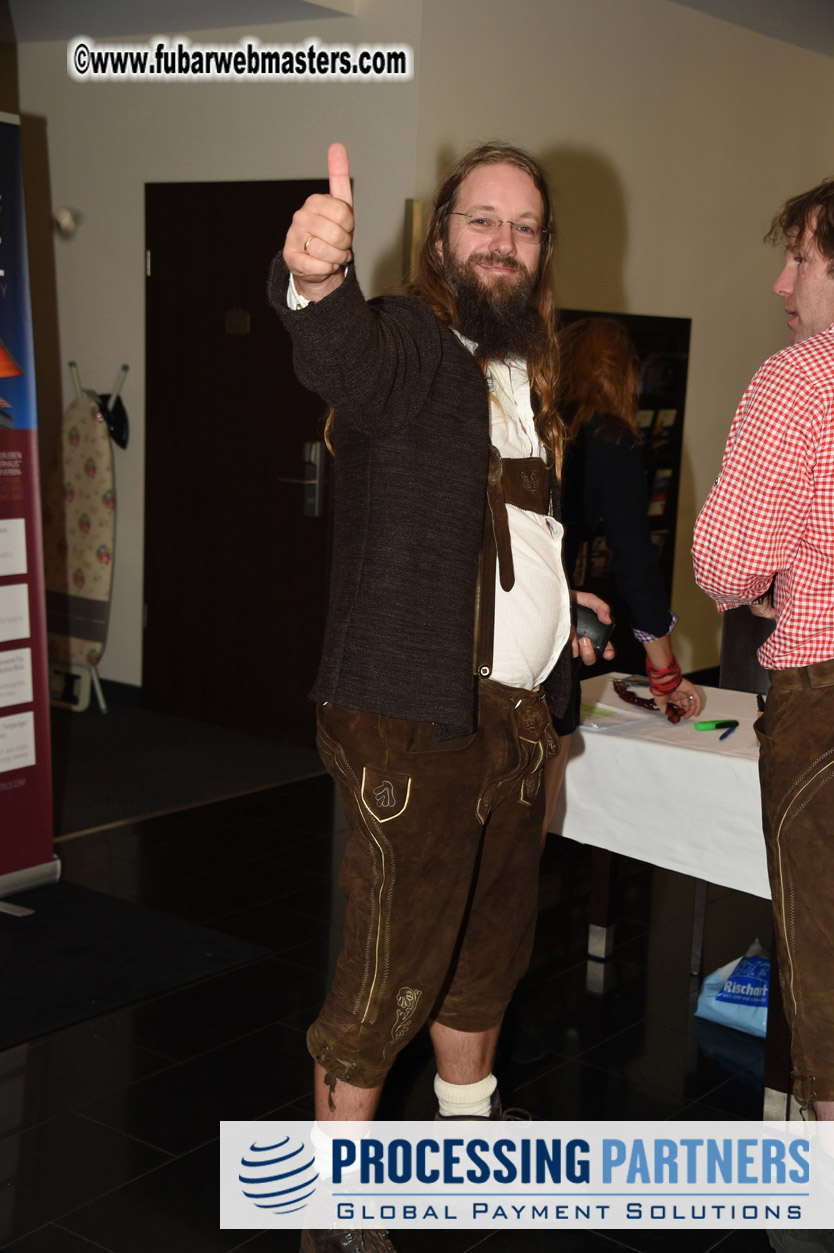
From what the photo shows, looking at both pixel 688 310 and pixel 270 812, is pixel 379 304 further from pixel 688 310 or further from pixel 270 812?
pixel 688 310

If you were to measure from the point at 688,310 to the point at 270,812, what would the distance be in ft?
10.6

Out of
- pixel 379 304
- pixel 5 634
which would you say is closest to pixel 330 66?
pixel 5 634

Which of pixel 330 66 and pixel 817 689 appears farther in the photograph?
pixel 330 66

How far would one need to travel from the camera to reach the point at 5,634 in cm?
333

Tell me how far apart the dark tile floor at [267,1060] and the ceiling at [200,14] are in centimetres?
299

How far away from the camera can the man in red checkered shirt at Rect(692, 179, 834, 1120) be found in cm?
164

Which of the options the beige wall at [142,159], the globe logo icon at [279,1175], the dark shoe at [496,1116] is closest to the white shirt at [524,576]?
the dark shoe at [496,1116]

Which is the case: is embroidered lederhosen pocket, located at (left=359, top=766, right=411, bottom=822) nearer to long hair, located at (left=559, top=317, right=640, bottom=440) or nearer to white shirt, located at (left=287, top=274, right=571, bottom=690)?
white shirt, located at (left=287, top=274, right=571, bottom=690)

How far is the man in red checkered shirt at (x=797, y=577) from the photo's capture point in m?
1.64

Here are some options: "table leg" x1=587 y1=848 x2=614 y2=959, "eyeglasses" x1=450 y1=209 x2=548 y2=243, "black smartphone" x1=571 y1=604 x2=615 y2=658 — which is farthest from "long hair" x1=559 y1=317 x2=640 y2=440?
"table leg" x1=587 y1=848 x2=614 y2=959

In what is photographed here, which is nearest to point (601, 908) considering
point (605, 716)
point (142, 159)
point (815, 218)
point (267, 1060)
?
point (605, 716)

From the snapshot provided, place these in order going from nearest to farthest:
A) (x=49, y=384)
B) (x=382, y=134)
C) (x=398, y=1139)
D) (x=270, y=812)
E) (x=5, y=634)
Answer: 1. (x=398, y=1139)
2. (x=5, y=634)
3. (x=270, y=812)
4. (x=382, y=134)
5. (x=49, y=384)

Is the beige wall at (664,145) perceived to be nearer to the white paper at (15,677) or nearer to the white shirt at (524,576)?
the white paper at (15,677)

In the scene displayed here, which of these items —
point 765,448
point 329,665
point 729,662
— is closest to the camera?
point 765,448
